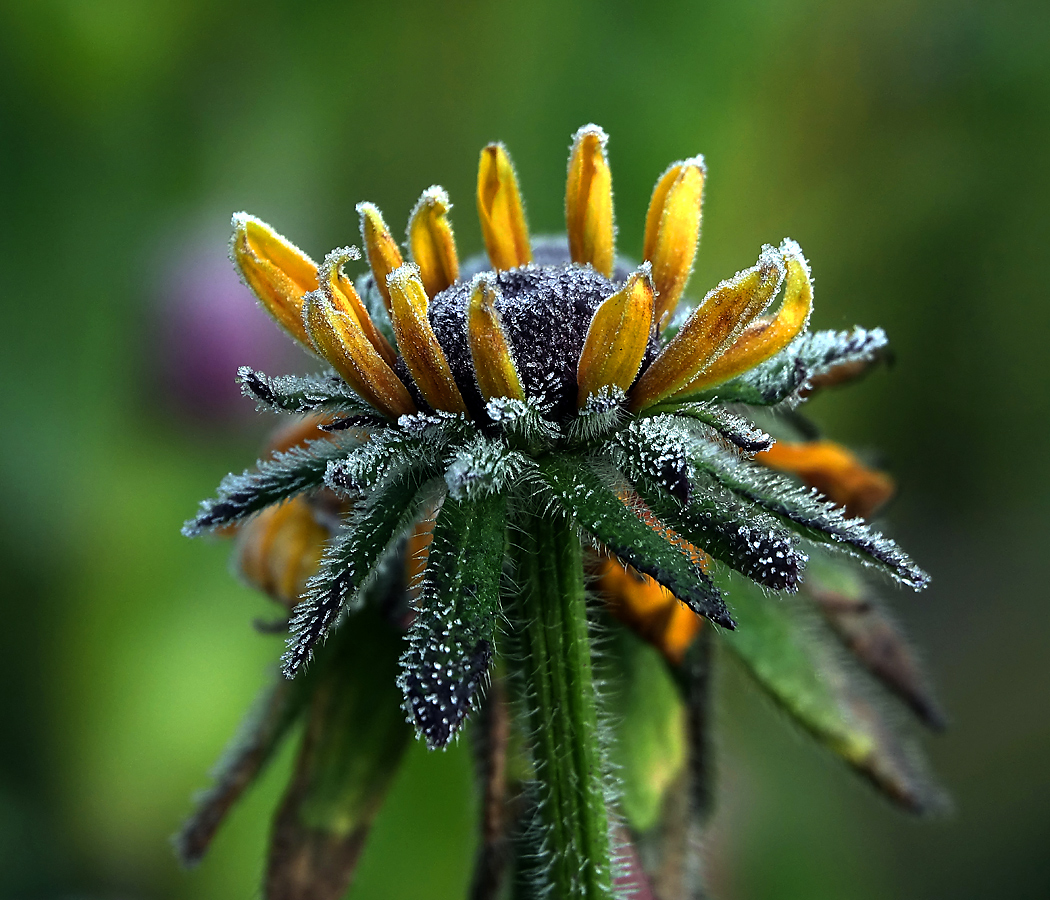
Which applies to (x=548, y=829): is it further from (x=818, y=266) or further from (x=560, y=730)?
(x=818, y=266)

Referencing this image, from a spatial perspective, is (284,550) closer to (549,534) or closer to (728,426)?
(549,534)

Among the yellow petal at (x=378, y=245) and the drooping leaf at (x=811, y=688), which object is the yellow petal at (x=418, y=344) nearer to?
the yellow petal at (x=378, y=245)

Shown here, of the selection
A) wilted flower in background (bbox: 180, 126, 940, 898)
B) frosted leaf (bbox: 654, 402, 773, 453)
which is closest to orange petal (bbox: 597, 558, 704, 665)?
wilted flower in background (bbox: 180, 126, 940, 898)

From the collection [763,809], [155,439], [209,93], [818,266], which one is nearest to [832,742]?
[763,809]

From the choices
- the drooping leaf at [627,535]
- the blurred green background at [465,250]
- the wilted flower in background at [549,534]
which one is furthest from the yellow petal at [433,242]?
the blurred green background at [465,250]

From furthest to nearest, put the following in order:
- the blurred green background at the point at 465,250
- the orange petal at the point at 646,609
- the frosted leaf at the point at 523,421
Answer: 1. the blurred green background at the point at 465,250
2. the orange petal at the point at 646,609
3. the frosted leaf at the point at 523,421
